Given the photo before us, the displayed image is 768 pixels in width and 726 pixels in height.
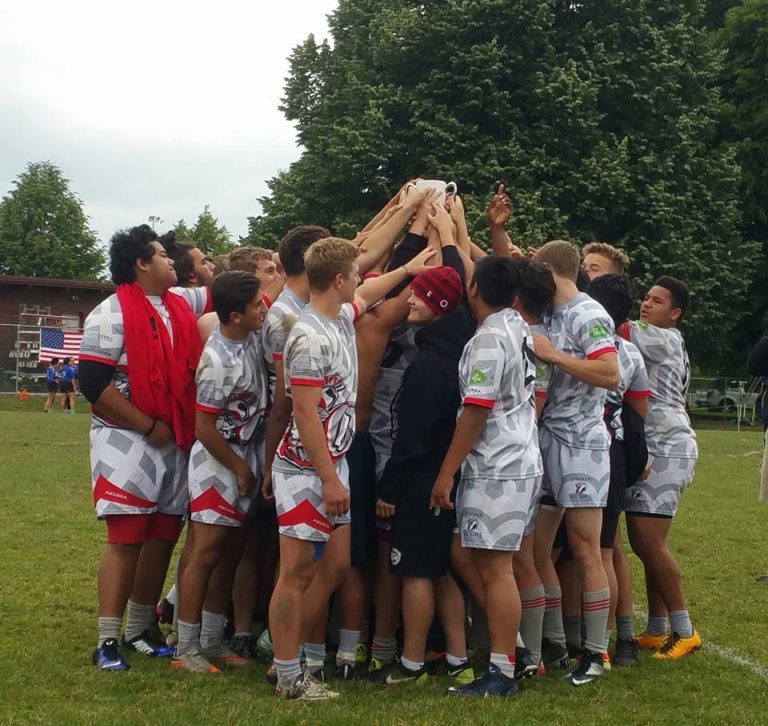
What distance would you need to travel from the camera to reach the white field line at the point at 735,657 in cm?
562

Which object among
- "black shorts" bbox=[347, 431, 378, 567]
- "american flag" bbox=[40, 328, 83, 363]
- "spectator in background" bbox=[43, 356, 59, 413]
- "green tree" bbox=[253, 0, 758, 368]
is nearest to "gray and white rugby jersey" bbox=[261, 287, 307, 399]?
"black shorts" bbox=[347, 431, 378, 567]

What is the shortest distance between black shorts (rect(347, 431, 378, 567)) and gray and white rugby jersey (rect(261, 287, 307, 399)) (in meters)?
0.56

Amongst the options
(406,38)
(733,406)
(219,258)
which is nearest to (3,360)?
(406,38)

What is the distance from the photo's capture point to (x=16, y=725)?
4.32 meters

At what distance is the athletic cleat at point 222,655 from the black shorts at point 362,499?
89 cm

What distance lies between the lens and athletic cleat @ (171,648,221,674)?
5.33 meters

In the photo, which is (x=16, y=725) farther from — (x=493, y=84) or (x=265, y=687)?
(x=493, y=84)

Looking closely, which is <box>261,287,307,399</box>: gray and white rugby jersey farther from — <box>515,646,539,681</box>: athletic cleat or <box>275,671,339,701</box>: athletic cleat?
<box>515,646,539,681</box>: athletic cleat

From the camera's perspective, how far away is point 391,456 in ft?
17.2

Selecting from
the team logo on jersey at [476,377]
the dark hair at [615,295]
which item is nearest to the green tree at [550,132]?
the dark hair at [615,295]

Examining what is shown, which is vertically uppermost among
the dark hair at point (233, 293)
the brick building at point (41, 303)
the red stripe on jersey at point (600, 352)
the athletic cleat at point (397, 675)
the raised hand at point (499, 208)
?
the brick building at point (41, 303)

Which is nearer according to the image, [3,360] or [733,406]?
[733,406]

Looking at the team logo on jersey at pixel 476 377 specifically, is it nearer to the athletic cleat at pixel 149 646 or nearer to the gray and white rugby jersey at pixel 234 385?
the gray and white rugby jersey at pixel 234 385

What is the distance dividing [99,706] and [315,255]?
2.36 meters
